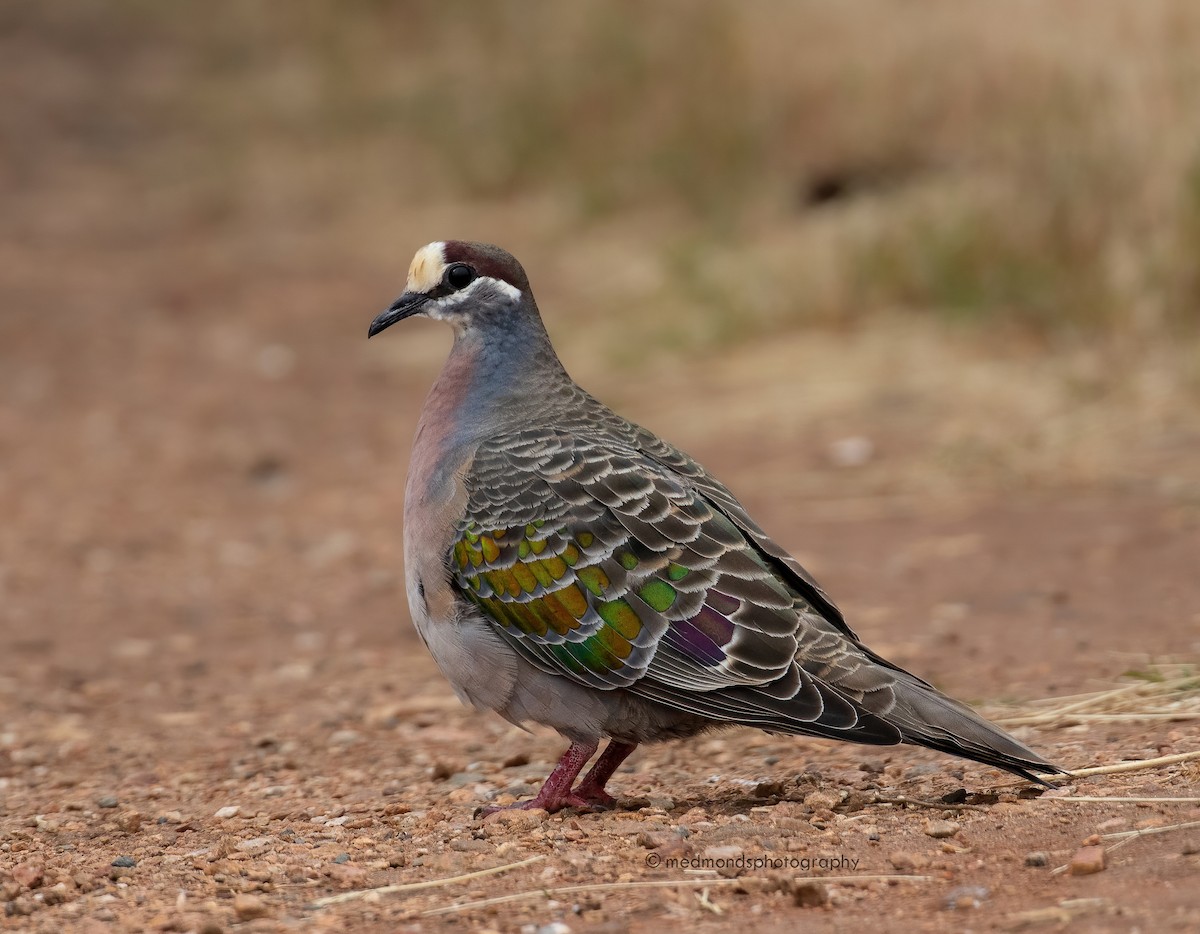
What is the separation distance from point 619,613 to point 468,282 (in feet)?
4.17

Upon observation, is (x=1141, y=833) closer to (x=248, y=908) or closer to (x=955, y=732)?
(x=955, y=732)

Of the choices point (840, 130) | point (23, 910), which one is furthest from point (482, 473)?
point (840, 130)

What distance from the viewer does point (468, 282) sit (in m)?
4.72

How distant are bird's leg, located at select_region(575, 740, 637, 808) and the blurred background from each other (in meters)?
2.21

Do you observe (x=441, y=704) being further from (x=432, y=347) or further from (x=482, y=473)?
(x=432, y=347)

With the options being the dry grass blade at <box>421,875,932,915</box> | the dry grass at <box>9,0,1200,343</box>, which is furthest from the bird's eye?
the dry grass at <box>9,0,1200,343</box>

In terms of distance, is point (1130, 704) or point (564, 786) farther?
point (1130, 704)

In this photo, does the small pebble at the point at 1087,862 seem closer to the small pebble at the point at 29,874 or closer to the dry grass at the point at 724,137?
the small pebble at the point at 29,874

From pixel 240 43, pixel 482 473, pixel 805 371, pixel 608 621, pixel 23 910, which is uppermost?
pixel 240 43

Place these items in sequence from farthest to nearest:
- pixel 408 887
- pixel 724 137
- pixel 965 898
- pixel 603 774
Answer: pixel 724 137, pixel 603 774, pixel 408 887, pixel 965 898

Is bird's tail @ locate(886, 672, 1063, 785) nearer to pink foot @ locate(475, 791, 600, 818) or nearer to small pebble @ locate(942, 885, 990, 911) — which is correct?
small pebble @ locate(942, 885, 990, 911)

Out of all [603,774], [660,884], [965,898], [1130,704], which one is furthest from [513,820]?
[1130,704]

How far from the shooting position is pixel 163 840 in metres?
4.05

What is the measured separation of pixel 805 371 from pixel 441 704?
15.6ft
